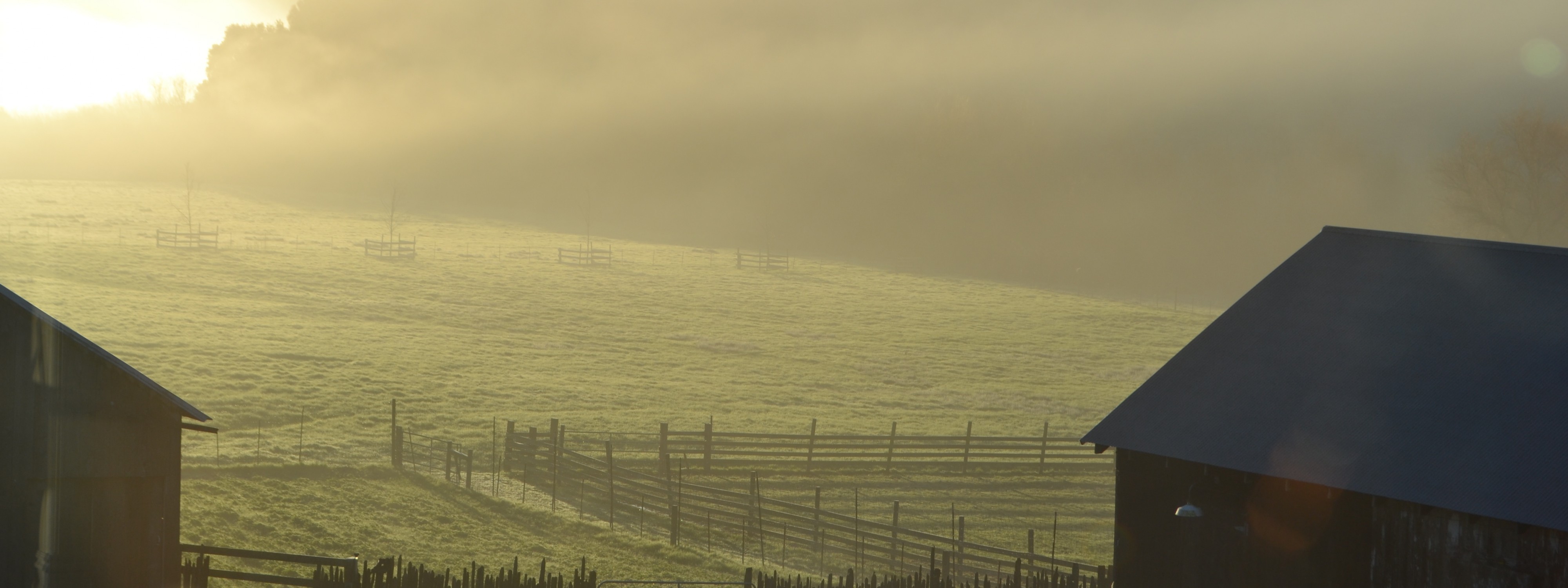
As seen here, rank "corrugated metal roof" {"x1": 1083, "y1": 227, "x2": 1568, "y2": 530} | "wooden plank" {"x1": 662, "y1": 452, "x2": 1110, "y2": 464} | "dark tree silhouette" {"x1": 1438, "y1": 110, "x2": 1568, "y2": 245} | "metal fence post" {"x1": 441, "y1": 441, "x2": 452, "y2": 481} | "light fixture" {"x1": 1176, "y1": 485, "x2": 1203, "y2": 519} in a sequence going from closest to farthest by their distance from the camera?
"corrugated metal roof" {"x1": 1083, "y1": 227, "x2": 1568, "y2": 530} < "light fixture" {"x1": 1176, "y1": 485, "x2": 1203, "y2": 519} < "metal fence post" {"x1": 441, "y1": 441, "x2": 452, "y2": 481} < "wooden plank" {"x1": 662, "y1": 452, "x2": 1110, "y2": 464} < "dark tree silhouette" {"x1": 1438, "y1": 110, "x2": 1568, "y2": 245}

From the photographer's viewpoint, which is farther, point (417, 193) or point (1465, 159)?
point (417, 193)

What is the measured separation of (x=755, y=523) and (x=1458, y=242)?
46.2 ft

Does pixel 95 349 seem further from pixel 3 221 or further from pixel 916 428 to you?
pixel 3 221

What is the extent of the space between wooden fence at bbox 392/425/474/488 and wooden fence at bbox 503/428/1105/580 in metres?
1.62

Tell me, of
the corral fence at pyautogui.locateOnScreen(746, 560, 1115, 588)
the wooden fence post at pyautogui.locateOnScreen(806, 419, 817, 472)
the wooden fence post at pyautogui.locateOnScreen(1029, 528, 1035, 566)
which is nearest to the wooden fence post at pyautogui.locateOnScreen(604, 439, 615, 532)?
the wooden fence post at pyautogui.locateOnScreen(806, 419, 817, 472)

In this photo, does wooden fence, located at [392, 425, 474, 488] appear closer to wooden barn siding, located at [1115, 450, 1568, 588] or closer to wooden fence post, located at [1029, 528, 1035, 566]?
wooden fence post, located at [1029, 528, 1035, 566]

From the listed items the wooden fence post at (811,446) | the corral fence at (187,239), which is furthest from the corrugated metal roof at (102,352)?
the corral fence at (187,239)

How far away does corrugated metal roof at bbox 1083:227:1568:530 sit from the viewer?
11234 mm

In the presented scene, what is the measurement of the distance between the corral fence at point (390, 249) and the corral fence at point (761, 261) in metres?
21.8

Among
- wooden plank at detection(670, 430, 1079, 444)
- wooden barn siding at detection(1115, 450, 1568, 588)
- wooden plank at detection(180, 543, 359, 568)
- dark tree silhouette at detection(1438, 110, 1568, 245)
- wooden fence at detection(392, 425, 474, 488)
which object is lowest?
wooden fence at detection(392, 425, 474, 488)

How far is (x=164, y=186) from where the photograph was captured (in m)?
104

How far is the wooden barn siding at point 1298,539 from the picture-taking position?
1086 cm

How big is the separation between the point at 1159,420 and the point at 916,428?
20.8 m

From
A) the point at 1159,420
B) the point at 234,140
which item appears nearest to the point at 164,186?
the point at 234,140
